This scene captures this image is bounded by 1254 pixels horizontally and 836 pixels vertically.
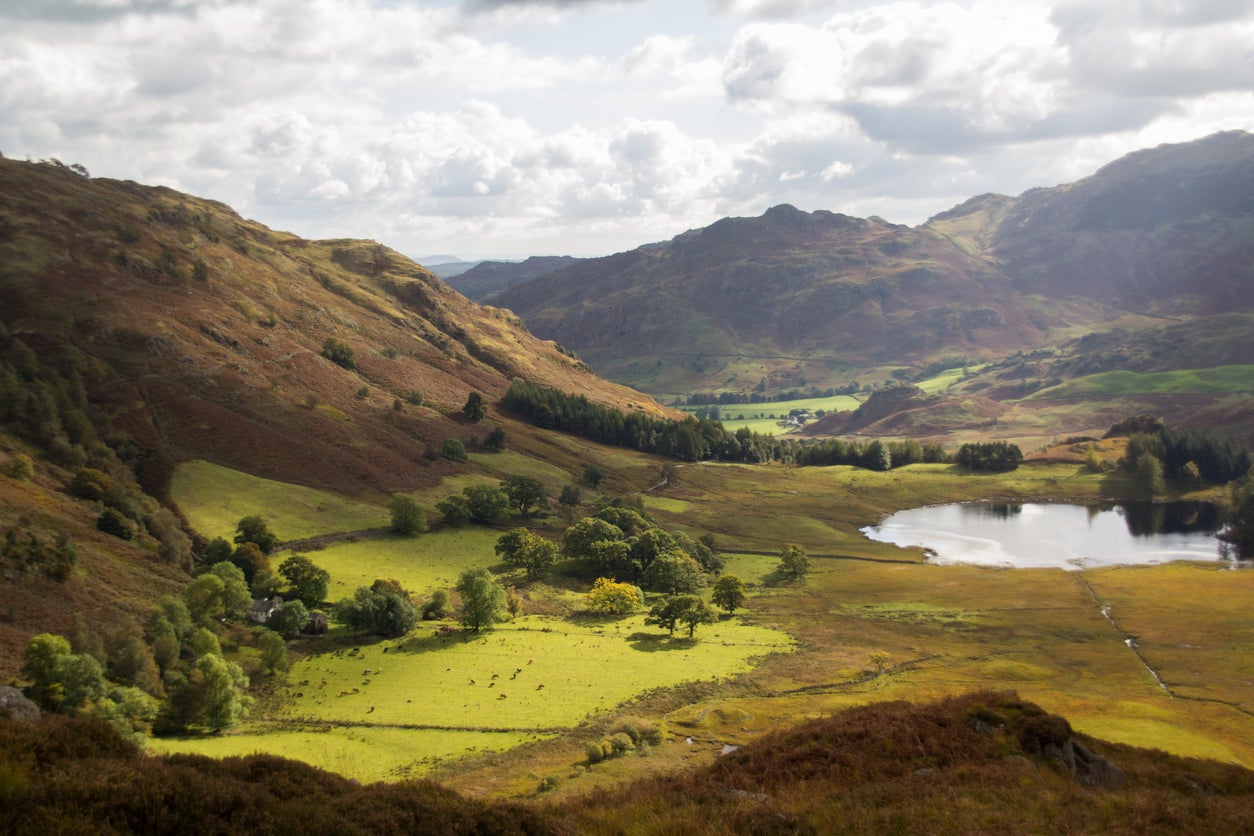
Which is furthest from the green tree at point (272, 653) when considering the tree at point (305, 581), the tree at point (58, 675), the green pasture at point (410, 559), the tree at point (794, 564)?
the tree at point (794, 564)

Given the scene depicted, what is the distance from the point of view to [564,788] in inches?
1991

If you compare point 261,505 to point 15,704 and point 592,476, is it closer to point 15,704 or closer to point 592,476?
point 592,476

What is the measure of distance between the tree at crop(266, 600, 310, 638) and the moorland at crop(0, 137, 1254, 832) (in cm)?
119

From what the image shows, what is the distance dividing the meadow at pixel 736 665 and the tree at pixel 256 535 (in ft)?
20.7

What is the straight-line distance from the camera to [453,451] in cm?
17200

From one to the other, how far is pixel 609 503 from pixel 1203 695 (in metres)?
107

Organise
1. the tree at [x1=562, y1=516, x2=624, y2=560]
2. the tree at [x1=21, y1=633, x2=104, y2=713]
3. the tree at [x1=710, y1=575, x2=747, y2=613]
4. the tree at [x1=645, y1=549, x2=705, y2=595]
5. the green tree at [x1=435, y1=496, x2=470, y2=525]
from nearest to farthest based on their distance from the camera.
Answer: the tree at [x1=21, y1=633, x2=104, y2=713]
the tree at [x1=710, y1=575, x2=747, y2=613]
the tree at [x1=645, y1=549, x2=705, y2=595]
the tree at [x1=562, y1=516, x2=624, y2=560]
the green tree at [x1=435, y1=496, x2=470, y2=525]

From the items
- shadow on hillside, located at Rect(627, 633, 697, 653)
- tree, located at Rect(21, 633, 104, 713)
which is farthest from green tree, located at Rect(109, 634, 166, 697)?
shadow on hillside, located at Rect(627, 633, 697, 653)

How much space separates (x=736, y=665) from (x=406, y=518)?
216ft

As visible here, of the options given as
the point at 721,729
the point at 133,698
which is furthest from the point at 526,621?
the point at 133,698

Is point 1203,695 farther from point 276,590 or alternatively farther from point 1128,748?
point 276,590

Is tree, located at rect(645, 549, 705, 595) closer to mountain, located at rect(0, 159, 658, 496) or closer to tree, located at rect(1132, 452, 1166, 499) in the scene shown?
mountain, located at rect(0, 159, 658, 496)

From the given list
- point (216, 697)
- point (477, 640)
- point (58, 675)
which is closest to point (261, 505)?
point (477, 640)

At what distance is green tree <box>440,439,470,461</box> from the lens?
171625 mm
